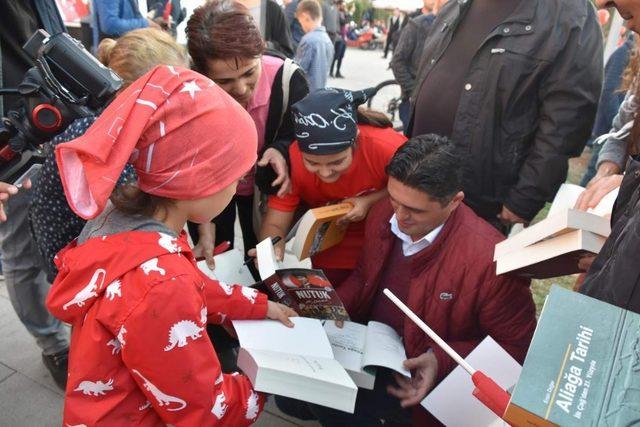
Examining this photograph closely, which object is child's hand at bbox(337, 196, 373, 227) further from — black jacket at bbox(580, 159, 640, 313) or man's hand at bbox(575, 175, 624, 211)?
black jacket at bbox(580, 159, 640, 313)

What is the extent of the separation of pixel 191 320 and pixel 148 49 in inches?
36.1

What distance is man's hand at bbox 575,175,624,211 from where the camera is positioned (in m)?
1.40

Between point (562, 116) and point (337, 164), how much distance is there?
917 mm

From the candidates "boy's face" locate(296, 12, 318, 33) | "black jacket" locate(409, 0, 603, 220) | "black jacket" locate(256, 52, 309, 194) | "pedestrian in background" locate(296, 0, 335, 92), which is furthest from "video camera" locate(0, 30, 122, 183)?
"boy's face" locate(296, 12, 318, 33)

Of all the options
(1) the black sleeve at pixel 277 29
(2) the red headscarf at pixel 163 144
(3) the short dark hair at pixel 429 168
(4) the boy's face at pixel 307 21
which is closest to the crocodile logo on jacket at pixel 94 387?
(2) the red headscarf at pixel 163 144

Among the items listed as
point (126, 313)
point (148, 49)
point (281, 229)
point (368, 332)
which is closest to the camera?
point (126, 313)

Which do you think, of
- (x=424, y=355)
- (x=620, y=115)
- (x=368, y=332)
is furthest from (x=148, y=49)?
(x=620, y=115)

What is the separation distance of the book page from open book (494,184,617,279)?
99cm

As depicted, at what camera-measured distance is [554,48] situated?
192 cm

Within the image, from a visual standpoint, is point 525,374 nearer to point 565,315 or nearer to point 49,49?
point 565,315

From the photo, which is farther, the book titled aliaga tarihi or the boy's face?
the boy's face

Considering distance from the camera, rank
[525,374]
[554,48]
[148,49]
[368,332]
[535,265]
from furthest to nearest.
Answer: [554,48] → [368,332] → [148,49] → [535,265] → [525,374]

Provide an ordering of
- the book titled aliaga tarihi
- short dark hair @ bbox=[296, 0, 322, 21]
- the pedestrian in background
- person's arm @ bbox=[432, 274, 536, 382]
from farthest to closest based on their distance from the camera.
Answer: short dark hair @ bbox=[296, 0, 322, 21] → the pedestrian in background → person's arm @ bbox=[432, 274, 536, 382] → the book titled aliaga tarihi

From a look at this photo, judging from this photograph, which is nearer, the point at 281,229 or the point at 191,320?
the point at 191,320
